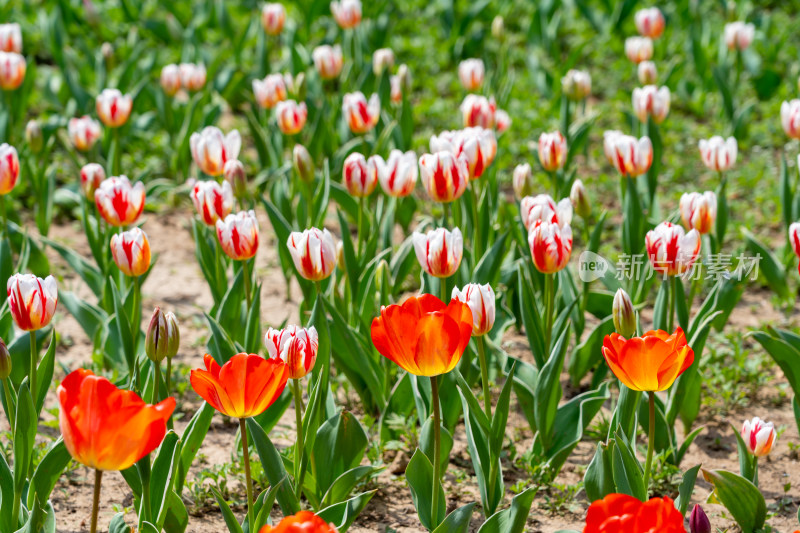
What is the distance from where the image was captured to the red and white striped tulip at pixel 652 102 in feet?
12.3

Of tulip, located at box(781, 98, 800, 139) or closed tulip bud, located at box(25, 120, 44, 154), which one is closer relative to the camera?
tulip, located at box(781, 98, 800, 139)

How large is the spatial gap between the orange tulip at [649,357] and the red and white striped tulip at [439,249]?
22.0 inches

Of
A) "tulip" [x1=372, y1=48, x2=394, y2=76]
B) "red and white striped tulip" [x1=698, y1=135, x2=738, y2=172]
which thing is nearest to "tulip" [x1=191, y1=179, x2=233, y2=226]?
"red and white striped tulip" [x1=698, y1=135, x2=738, y2=172]

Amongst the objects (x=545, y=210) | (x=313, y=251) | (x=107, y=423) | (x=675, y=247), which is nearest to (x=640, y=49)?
(x=545, y=210)

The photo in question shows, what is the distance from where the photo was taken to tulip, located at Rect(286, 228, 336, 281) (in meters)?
2.39

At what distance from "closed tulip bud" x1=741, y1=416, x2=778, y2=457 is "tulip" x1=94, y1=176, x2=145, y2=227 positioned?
1.77 m

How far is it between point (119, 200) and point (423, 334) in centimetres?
134

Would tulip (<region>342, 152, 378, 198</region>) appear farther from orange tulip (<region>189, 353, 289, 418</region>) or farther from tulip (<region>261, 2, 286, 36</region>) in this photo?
tulip (<region>261, 2, 286, 36</region>)

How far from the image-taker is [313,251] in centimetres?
240

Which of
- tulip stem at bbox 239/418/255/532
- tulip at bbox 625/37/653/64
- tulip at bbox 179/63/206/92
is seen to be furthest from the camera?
tulip at bbox 625/37/653/64

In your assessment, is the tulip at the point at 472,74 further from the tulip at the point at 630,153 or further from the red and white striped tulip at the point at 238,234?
the red and white striped tulip at the point at 238,234

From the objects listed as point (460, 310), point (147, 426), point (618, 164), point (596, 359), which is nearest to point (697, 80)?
point (618, 164)

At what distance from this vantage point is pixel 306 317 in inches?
125

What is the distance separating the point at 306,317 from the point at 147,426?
5.31 feet
